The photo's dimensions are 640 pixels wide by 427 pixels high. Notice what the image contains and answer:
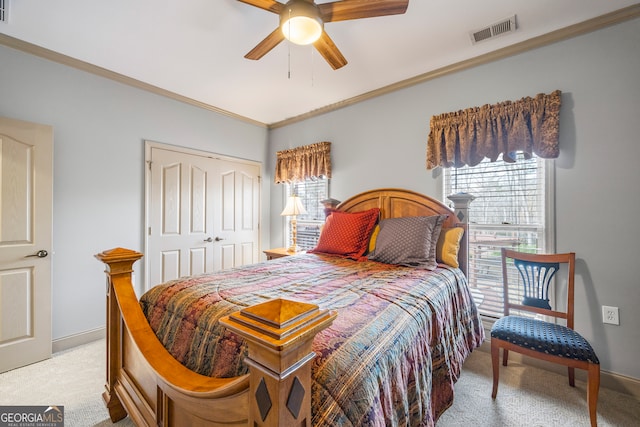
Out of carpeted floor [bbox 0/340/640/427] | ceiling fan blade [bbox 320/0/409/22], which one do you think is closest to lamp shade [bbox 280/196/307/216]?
ceiling fan blade [bbox 320/0/409/22]

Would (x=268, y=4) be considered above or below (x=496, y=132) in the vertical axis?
above

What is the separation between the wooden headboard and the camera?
7.76 ft

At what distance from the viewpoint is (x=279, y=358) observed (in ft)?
1.92

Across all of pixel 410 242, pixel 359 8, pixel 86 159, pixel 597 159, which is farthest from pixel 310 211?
pixel 597 159

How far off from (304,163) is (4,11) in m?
2.85

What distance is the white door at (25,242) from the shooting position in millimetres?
2096

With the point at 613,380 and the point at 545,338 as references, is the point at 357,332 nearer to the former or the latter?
the point at 545,338

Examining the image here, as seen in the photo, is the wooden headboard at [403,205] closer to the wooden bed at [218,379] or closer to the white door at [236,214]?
the white door at [236,214]

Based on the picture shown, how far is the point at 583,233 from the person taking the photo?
6.62ft

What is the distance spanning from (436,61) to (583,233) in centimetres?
189

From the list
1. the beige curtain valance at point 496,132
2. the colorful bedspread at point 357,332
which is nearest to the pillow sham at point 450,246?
the colorful bedspread at point 357,332

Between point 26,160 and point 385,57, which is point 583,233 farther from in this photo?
point 26,160

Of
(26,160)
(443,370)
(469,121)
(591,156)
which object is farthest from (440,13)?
(26,160)

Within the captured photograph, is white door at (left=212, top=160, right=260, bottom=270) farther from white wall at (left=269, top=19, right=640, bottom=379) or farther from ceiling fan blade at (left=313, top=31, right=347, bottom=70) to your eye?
white wall at (left=269, top=19, right=640, bottom=379)
